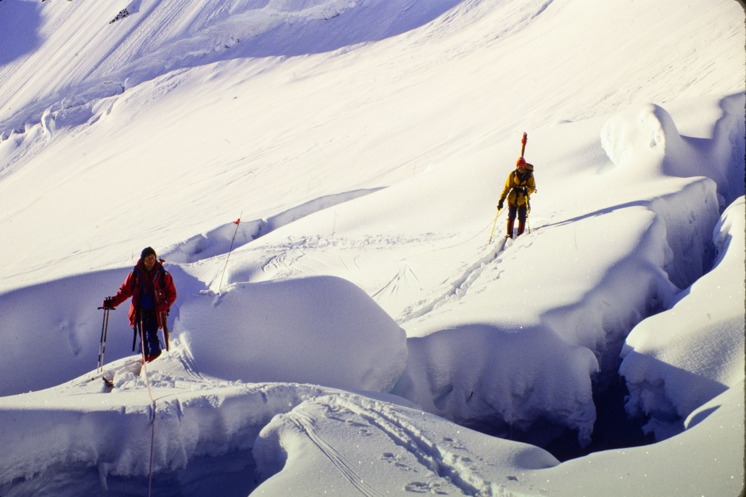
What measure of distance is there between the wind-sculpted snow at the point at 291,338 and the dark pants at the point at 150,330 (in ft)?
1.44

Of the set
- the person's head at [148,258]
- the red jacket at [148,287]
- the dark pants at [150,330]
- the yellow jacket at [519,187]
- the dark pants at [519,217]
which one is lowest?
the dark pants at [519,217]

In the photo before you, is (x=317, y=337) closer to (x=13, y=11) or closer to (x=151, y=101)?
(x=151, y=101)

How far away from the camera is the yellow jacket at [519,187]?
24.5ft

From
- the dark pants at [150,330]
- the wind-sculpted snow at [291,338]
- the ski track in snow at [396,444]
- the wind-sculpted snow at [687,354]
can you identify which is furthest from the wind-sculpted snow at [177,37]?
the ski track in snow at [396,444]

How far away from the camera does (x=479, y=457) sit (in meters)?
3.25

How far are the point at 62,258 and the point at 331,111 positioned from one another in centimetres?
1006

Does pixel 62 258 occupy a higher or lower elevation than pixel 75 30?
lower

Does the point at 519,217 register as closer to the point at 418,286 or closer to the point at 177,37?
the point at 418,286

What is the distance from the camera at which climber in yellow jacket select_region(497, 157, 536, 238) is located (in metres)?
7.46

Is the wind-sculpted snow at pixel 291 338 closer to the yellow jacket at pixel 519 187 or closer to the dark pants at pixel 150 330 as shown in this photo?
the dark pants at pixel 150 330

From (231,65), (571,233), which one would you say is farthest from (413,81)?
(571,233)

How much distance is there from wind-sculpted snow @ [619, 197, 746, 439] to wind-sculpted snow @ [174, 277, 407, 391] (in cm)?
200

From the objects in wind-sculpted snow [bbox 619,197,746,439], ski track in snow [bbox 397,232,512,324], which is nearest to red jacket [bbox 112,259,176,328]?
ski track in snow [bbox 397,232,512,324]

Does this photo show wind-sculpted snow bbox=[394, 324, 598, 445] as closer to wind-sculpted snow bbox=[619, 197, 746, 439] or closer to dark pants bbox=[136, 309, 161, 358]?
wind-sculpted snow bbox=[619, 197, 746, 439]
